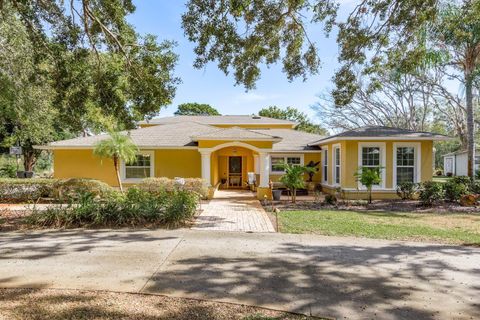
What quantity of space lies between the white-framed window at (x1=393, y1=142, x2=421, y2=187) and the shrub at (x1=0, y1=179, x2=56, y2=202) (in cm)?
1760

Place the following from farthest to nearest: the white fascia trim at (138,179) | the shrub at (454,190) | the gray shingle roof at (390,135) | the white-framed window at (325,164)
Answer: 1. the white-framed window at (325,164)
2. the white fascia trim at (138,179)
3. the gray shingle roof at (390,135)
4. the shrub at (454,190)

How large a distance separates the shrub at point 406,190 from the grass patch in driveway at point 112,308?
14.9m

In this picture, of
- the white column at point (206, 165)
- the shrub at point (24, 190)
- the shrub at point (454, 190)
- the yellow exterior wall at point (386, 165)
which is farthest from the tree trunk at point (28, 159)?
the shrub at point (454, 190)

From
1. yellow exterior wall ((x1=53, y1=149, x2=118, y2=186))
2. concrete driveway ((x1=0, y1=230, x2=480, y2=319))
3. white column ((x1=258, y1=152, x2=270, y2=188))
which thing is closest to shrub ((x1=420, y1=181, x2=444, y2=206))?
white column ((x1=258, y1=152, x2=270, y2=188))

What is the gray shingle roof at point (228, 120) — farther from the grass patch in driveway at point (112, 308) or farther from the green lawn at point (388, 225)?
the grass patch in driveway at point (112, 308)

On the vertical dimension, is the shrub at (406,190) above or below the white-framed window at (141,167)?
below

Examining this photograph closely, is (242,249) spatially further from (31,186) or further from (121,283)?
(31,186)

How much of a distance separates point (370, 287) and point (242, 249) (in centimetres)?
302

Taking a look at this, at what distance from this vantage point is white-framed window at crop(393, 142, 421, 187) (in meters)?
18.0

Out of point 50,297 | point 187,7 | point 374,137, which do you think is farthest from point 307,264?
point 374,137

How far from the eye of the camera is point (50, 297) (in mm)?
4926

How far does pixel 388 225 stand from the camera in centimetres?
1103

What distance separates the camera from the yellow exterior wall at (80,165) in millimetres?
19844

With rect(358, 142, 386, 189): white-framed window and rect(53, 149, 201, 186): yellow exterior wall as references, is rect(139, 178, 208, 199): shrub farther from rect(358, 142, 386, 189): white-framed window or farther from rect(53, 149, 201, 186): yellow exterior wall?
rect(358, 142, 386, 189): white-framed window
